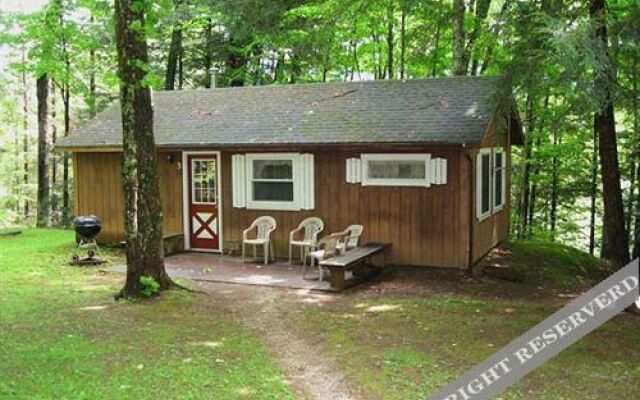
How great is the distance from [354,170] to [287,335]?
4817mm

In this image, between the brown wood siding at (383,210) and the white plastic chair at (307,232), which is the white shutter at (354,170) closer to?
the brown wood siding at (383,210)

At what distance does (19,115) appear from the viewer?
24938 mm

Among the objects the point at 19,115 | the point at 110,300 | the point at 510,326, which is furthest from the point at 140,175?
the point at 19,115

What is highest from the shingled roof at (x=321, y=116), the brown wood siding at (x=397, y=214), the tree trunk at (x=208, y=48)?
the tree trunk at (x=208, y=48)

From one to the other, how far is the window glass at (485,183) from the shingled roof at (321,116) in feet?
4.24

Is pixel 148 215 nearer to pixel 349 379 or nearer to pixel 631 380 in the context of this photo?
pixel 349 379

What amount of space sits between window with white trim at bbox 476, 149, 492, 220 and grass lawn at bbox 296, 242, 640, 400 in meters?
1.96

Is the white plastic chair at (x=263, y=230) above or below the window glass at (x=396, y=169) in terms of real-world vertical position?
below

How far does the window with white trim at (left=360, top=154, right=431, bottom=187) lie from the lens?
10.5 meters

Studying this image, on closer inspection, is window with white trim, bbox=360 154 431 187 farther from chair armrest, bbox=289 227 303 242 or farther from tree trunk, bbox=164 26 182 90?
tree trunk, bbox=164 26 182 90

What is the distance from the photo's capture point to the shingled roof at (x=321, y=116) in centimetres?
1058

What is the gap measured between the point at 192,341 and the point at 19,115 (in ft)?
Result: 73.0

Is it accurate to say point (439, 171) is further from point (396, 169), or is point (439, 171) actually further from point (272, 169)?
point (272, 169)

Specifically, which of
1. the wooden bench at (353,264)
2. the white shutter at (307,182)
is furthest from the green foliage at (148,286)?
the white shutter at (307,182)
